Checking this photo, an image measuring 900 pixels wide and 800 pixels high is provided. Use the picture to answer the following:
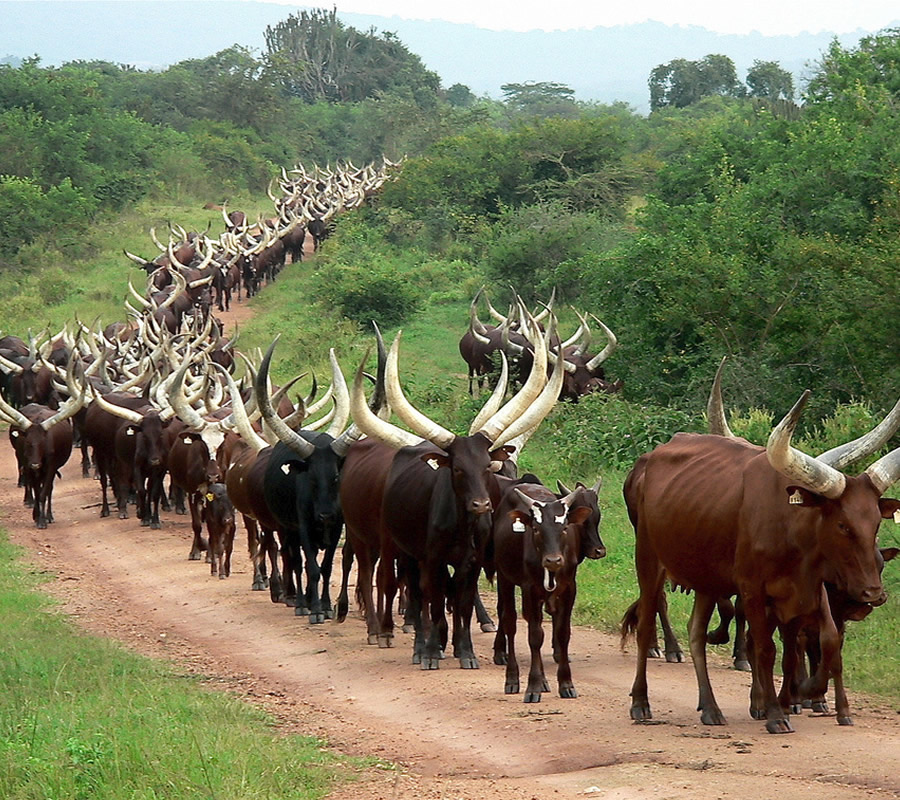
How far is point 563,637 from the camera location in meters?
8.70

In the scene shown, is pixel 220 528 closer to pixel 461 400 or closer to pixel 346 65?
pixel 461 400

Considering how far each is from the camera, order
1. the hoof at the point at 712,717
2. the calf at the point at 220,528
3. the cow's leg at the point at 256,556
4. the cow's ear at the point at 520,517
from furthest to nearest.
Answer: the calf at the point at 220,528, the cow's leg at the point at 256,556, the cow's ear at the point at 520,517, the hoof at the point at 712,717

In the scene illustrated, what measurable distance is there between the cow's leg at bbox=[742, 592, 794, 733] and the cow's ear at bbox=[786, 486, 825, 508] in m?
0.60

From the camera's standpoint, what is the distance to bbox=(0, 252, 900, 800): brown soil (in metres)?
6.67

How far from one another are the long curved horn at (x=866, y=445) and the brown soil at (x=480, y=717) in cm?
136

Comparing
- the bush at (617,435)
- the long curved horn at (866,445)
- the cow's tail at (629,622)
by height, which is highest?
the long curved horn at (866,445)

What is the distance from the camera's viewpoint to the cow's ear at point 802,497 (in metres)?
7.06

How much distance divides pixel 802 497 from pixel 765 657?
946 mm

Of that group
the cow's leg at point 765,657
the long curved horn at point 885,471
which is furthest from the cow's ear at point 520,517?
the long curved horn at point 885,471

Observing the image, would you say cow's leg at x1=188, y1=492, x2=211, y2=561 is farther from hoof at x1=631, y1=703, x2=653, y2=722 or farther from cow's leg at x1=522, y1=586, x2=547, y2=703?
hoof at x1=631, y1=703, x2=653, y2=722

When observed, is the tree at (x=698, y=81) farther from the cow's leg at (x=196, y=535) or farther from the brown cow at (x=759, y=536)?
the brown cow at (x=759, y=536)

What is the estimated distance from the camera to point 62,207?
38.0m

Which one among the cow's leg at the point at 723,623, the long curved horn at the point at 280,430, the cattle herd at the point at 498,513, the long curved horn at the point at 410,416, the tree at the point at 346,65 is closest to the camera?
the cattle herd at the point at 498,513

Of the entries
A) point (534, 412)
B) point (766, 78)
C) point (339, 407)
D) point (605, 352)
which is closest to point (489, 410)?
point (534, 412)
